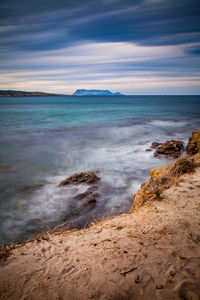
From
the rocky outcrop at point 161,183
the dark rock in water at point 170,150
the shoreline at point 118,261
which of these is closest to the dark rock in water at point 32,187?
the shoreline at point 118,261

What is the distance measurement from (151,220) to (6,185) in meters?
7.58

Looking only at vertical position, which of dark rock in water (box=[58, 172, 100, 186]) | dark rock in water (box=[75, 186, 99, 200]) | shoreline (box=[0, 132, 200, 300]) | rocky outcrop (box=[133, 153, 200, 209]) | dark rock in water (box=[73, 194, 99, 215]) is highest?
rocky outcrop (box=[133, 153, 200, 209])

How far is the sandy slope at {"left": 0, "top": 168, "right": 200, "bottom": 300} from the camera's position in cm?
244

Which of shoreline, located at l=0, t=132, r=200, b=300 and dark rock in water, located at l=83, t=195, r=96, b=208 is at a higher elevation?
shoreline, located at l=0, t=132, r=200, b=300

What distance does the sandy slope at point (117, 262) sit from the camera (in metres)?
2.44

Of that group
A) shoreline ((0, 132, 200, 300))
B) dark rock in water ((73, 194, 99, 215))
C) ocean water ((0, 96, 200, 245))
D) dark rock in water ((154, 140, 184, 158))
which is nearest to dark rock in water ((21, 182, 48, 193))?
ocean water ((0, 96, 200, 245))

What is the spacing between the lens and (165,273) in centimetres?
257

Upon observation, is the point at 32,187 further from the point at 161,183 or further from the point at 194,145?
the point at 194,145

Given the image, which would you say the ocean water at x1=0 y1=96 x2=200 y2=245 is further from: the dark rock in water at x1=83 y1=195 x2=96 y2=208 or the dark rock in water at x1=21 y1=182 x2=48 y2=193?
the dark rock in water at x1=83 y1=195 x2=96 y2=208

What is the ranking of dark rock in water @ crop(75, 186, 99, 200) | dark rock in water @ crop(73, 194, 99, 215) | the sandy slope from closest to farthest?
the sandy slope → dark rock in water @ crop(73, 194, 99, 215) → dark rock in water @ crop(75, 186, 99, 200)

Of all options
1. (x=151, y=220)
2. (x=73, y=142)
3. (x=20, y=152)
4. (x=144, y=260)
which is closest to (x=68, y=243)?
(x=144, y=260)

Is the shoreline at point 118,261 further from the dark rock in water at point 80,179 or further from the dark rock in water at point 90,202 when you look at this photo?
the dark rock in water at point 80,179

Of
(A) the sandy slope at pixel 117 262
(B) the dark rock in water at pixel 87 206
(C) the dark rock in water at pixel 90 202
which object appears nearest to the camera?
(A) the sandy slope at pixel 117 262

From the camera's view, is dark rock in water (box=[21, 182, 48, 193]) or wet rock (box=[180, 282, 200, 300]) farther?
dark rock in water (box=[21, 182, 48, 193])
